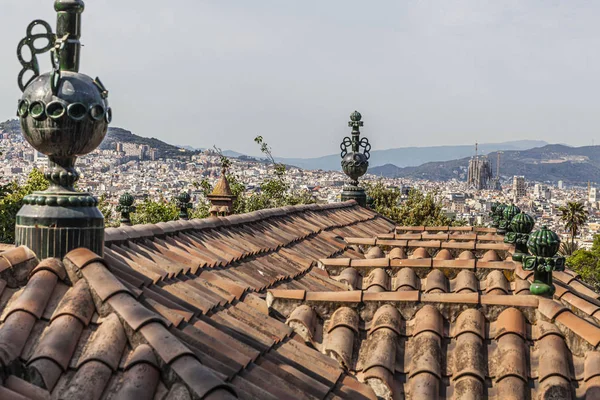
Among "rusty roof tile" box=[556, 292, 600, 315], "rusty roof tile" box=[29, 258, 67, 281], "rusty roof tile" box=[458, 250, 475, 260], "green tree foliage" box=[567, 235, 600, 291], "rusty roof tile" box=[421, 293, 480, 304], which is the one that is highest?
"rusty roof tile" box=[29, 258, 67, 281]

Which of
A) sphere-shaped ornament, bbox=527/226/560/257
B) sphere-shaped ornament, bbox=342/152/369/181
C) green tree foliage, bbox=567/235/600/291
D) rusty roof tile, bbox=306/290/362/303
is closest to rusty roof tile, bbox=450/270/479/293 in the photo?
sphere-shaped ornament, bbox=527/226/560/257

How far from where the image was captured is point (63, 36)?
471cm

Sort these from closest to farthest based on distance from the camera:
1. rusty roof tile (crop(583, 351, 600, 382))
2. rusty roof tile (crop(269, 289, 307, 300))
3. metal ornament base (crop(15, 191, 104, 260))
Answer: metal ornament base (crop(15, 191, 104, 260))
rusty roof tile (crop(583, 351, 600, 382))
rusty roof tile (crop(269, 289, 307, 300))

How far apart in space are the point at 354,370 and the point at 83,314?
2.04 meters

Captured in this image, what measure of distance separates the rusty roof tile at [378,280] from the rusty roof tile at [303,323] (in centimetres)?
123

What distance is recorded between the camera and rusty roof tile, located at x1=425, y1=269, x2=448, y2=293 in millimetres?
6859

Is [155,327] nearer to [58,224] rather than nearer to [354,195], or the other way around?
[58,224]

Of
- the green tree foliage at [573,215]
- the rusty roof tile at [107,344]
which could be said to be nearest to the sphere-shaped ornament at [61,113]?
the rusty roof tile at [107,344]

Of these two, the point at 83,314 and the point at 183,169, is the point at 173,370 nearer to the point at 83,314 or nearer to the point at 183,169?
the point at 83,314

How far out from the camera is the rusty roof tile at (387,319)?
5.66 metres

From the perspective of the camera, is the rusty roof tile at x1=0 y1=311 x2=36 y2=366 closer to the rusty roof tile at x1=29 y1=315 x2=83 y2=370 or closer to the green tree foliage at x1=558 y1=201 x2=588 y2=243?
the rusty roof tile at x1=29 y1=315 x2=83 y2=370

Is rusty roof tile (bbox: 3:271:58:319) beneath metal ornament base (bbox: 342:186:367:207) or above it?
above

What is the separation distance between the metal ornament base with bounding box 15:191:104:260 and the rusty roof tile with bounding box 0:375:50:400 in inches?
Answer: 41.9

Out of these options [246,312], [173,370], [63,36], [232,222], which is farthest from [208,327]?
[232,222]
